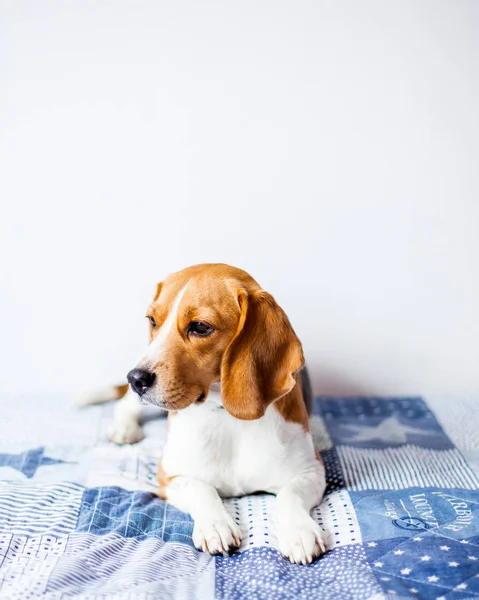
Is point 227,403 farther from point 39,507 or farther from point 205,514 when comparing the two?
point 39,507

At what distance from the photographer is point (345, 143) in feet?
9.83

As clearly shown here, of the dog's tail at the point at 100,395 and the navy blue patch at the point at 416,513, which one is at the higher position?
the navy blue patch at the point at 416,513

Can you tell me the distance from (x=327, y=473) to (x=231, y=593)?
0.78m

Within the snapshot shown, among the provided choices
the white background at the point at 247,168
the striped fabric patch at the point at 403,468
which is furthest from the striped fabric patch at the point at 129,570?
the white background at the point at 247,168

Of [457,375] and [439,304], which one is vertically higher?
[439,304]

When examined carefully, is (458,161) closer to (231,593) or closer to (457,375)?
(457,375)

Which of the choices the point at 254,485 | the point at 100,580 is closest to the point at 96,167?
the point at 254,485

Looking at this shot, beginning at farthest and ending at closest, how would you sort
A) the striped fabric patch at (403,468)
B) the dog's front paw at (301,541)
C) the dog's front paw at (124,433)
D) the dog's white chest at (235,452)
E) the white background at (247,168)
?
the white background at (247,168) → the dog's front paw at (124,433) → the striped fabric patch at (403,468) → the dog's white chest at (235,452) → the dog's front paw at (301,541)

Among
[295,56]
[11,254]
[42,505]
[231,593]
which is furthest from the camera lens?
[11,254]

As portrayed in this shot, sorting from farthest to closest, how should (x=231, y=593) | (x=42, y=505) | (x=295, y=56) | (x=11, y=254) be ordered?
(x=11, y=254)
(x=295, y=56)
(x=42, y=505)
(x=231, y=593)

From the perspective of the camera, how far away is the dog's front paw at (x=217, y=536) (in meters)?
1.84

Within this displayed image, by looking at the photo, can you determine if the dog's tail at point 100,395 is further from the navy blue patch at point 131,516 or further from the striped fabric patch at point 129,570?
the striped fabric patch at point 129,570

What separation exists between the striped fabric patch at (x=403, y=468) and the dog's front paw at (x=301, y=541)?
0.40m

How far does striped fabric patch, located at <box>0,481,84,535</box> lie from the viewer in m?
1.95
